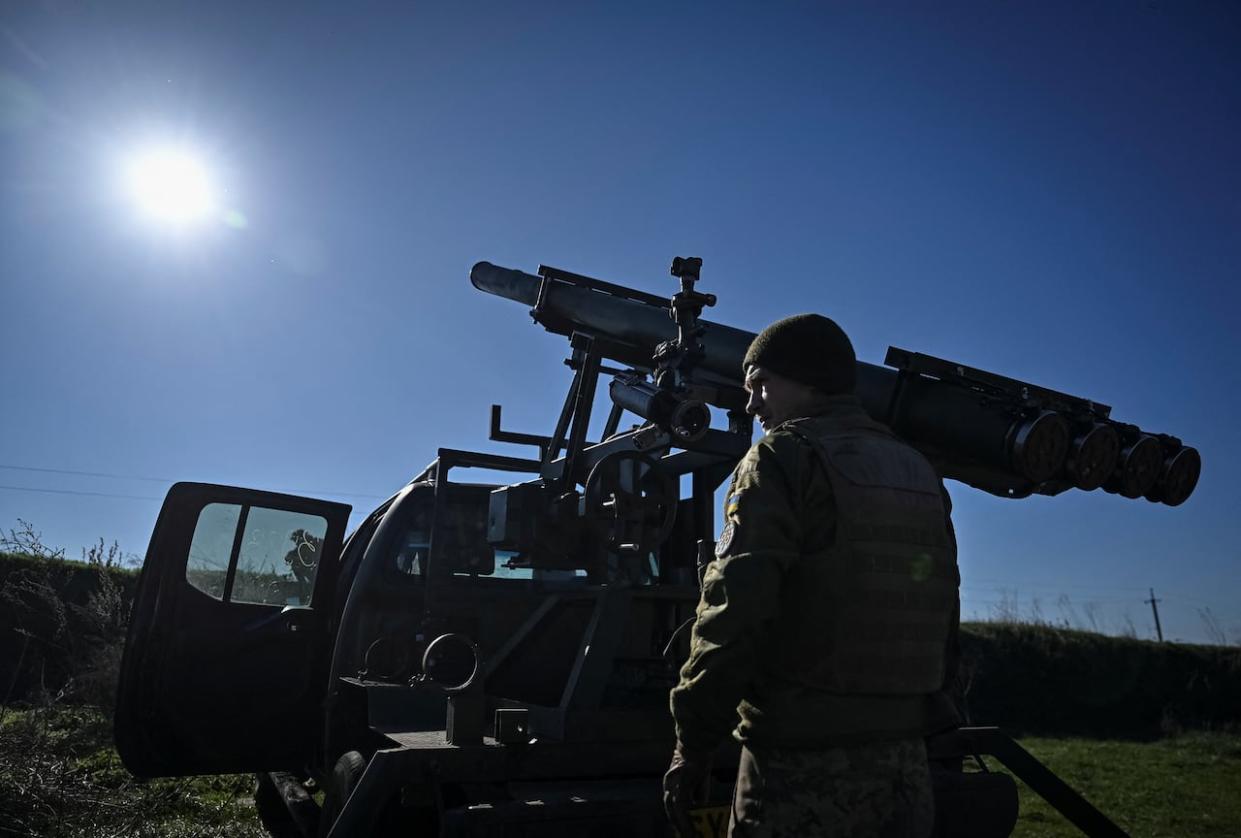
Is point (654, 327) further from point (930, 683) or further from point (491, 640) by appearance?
point (930, 683)

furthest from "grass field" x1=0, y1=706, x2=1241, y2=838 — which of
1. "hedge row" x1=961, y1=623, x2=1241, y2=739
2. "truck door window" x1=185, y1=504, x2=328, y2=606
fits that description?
"hedge row" x1=961, y1=623, x2=1241, y2=739

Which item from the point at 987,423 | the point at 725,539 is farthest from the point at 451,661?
the point at 987,423

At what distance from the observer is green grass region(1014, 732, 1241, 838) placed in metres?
7.89

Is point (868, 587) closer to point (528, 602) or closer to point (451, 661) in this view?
point (451, 661)

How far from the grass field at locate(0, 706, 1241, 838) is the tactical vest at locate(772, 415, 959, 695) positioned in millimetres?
4516

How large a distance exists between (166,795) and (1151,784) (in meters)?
9.68

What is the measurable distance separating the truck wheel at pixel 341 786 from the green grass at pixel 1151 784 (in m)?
5.44

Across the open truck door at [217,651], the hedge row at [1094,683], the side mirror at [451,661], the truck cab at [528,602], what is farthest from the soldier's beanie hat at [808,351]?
the hedge row at [1094,683]

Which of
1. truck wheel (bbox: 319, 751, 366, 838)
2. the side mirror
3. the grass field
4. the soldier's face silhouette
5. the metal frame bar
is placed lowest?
the grass field

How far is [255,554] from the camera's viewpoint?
5.48m

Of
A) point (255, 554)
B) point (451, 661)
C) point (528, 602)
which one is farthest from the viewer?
point (255, 554)

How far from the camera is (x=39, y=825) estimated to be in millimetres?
5176

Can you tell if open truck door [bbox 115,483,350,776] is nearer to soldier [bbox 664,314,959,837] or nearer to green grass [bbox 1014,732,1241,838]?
soldier [bbox 664,314,959,837]

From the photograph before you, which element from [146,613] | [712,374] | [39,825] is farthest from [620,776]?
[39,825]
